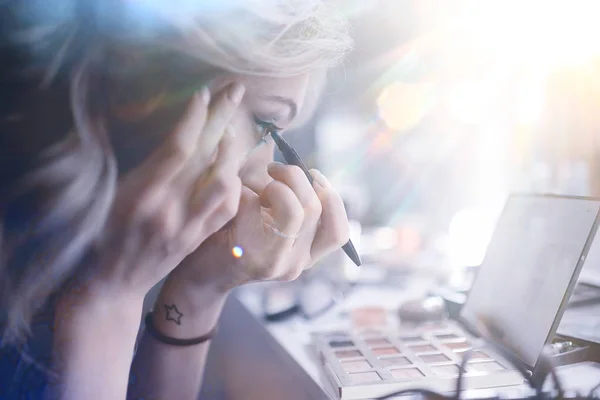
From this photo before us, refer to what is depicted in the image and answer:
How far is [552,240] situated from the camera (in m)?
0.51

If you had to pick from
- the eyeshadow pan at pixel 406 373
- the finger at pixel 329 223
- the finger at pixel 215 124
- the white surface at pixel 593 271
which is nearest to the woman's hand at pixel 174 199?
the finger at pixel 215 124

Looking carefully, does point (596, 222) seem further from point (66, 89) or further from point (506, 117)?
point (66, 89)

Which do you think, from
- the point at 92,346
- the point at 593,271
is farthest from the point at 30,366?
the point at 593,271

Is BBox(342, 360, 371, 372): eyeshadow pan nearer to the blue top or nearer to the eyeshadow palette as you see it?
the eyeshadow palette

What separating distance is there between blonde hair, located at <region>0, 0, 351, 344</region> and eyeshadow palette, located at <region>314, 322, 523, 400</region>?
267 mm

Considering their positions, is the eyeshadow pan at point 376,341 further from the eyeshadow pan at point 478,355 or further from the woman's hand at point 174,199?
the woman's hand at point 174,199

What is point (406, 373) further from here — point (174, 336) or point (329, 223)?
point (174, 336)

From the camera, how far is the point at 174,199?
47 cm

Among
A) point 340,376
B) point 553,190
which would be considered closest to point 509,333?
point 340,376

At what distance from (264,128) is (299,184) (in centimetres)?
9

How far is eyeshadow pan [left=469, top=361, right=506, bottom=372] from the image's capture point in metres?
0.46

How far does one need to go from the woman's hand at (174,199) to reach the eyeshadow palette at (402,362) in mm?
176

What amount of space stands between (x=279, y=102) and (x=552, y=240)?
1.04 feet

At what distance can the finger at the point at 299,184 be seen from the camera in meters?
0.51
